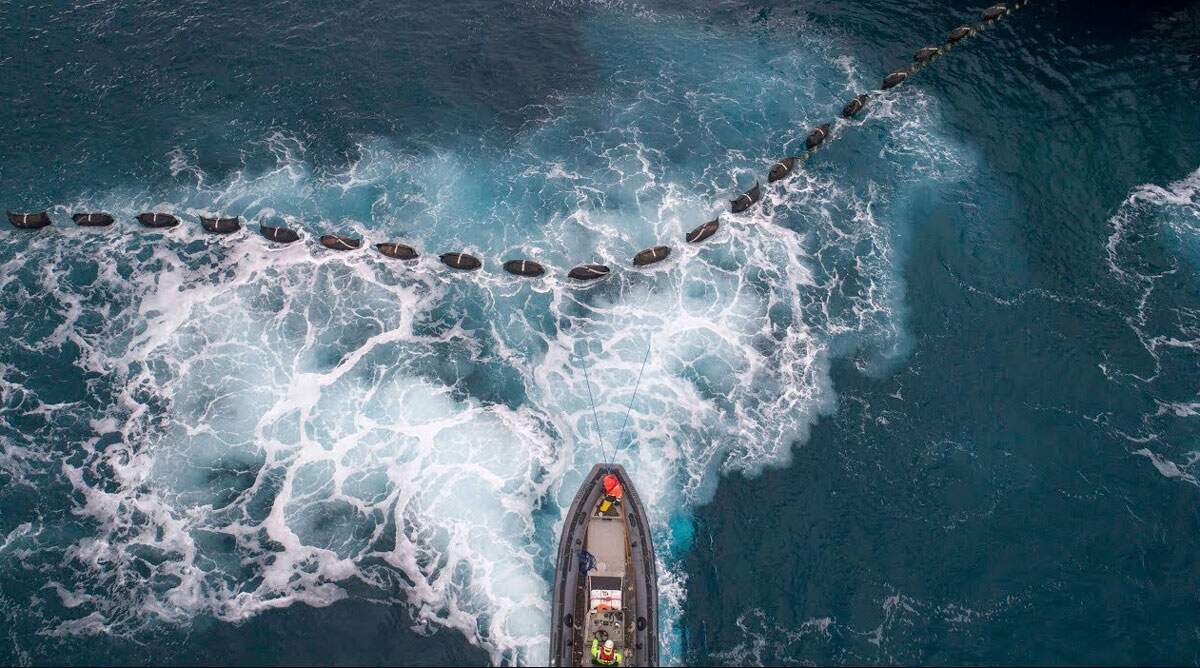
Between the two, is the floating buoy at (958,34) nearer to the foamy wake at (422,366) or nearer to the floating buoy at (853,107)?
the foamy wake at (422,366)

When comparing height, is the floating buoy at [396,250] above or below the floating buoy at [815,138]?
below

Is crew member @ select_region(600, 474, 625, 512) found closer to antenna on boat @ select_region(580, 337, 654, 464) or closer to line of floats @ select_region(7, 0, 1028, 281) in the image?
antenna on boat @ select_region(580, 337, 654, 464)

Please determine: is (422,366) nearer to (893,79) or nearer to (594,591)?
(594,591)

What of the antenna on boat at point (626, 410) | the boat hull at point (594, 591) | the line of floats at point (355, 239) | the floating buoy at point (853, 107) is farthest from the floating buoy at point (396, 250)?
the floating buoy at point (853, 107)

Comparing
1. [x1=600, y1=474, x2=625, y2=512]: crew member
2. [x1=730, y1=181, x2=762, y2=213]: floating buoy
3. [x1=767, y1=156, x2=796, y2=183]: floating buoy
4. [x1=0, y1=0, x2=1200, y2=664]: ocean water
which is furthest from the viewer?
[x1=767, y1=156, x2=796, y2=183]: floating buoy

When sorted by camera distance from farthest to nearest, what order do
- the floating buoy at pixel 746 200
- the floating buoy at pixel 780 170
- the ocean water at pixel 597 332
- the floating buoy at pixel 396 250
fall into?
the floating buoy at pixel 780 170 → the floating buoy at pixel 746 200 → the floating buoy at pixel 396 250 → the ocean water at pixel 597 332

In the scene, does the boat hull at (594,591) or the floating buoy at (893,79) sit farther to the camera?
the floating buoy at (893,79)

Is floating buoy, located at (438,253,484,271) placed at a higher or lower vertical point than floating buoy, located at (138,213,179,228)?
lower

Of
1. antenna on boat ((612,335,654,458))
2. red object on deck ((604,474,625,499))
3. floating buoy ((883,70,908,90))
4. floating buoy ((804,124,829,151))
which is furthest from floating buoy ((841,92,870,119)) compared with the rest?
red object on deck ((604,474,625,499))
